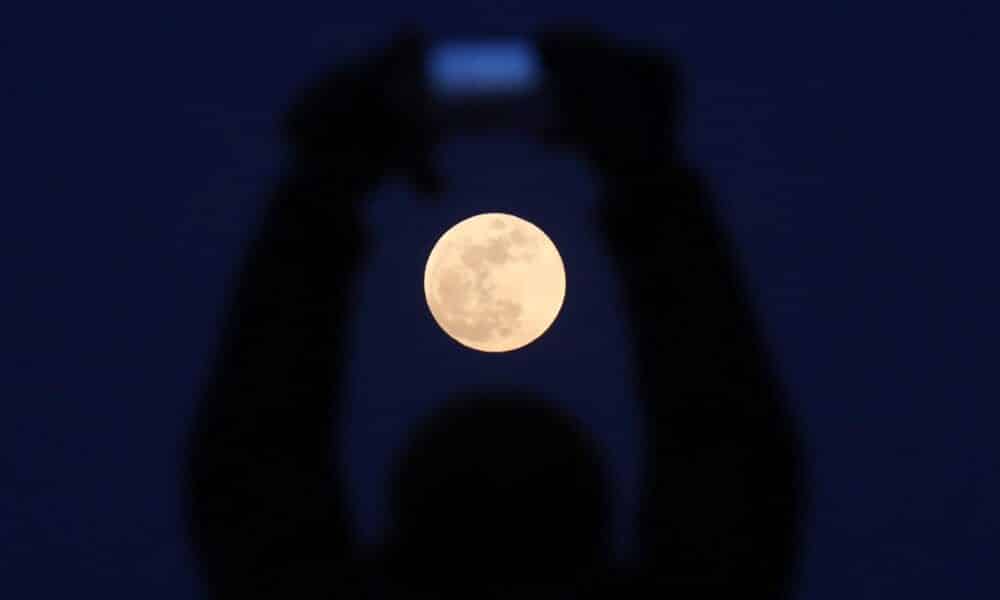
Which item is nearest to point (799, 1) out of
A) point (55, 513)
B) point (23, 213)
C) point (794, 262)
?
point (794, 262)

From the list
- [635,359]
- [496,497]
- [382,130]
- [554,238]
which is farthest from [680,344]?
[382,130]

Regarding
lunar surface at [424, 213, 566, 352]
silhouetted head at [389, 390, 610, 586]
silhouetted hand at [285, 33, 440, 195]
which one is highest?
silhouetted hand at [285, 33, 440, 195]

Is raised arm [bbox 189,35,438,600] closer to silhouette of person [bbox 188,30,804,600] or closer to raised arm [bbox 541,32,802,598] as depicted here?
silhouette of person [bbox 188,30,804,600]

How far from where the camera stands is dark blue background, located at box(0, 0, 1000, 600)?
1.44 m

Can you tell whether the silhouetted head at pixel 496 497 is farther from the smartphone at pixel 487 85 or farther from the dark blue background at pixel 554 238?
the smartphone at pixel 487 85

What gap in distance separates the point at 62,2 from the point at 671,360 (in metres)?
1.23

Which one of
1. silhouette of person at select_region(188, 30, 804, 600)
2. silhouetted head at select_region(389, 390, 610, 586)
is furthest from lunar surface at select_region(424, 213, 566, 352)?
silhouetted head at select_region(389, 390, 610, 586)

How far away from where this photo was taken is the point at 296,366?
1.30 meters

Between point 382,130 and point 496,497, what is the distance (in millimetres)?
700

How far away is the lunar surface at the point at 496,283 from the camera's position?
122 cm

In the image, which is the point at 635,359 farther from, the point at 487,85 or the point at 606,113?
the point at 487,85

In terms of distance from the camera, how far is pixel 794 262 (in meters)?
1.46

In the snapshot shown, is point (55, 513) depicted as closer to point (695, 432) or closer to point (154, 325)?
point (154, 325)

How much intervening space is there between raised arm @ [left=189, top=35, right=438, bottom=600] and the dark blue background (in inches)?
5.0
